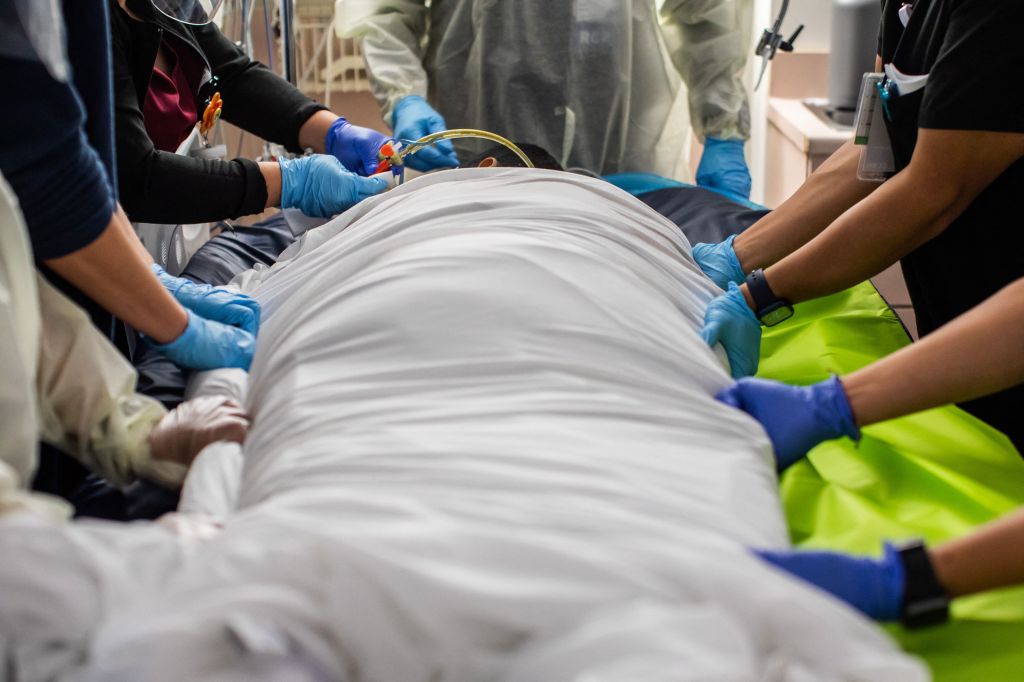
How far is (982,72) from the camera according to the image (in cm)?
126

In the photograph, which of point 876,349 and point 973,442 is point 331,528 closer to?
point 973,442

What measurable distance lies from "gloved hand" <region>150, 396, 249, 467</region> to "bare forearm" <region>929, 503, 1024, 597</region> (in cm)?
78

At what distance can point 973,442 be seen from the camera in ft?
4.34

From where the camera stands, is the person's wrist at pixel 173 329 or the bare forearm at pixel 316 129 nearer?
the person's wrist at pixel 173 329


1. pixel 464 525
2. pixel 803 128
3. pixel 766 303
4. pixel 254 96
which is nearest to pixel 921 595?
pixel 464 525

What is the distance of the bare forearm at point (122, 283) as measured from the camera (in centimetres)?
119

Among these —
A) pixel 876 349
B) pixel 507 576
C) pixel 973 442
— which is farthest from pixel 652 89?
pixel 507 576

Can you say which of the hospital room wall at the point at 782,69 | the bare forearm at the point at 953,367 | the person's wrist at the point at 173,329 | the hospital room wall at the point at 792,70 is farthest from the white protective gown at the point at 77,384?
the hospital room wall at the point at 792,70

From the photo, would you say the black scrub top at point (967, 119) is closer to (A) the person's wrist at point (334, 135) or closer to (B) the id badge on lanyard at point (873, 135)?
(B) the id badge on lanyard at point (873, 135)

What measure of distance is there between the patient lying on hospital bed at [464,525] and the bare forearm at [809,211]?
1.87 ft

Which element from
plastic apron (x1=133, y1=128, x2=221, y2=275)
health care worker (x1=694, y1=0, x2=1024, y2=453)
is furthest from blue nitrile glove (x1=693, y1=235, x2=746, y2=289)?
plastic apron (x1=133, y1=128, x2=221, y2=275)

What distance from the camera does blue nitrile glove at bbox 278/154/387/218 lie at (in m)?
1.98

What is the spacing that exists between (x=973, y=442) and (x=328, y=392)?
0.84 m

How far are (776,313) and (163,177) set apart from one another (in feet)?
3.55
